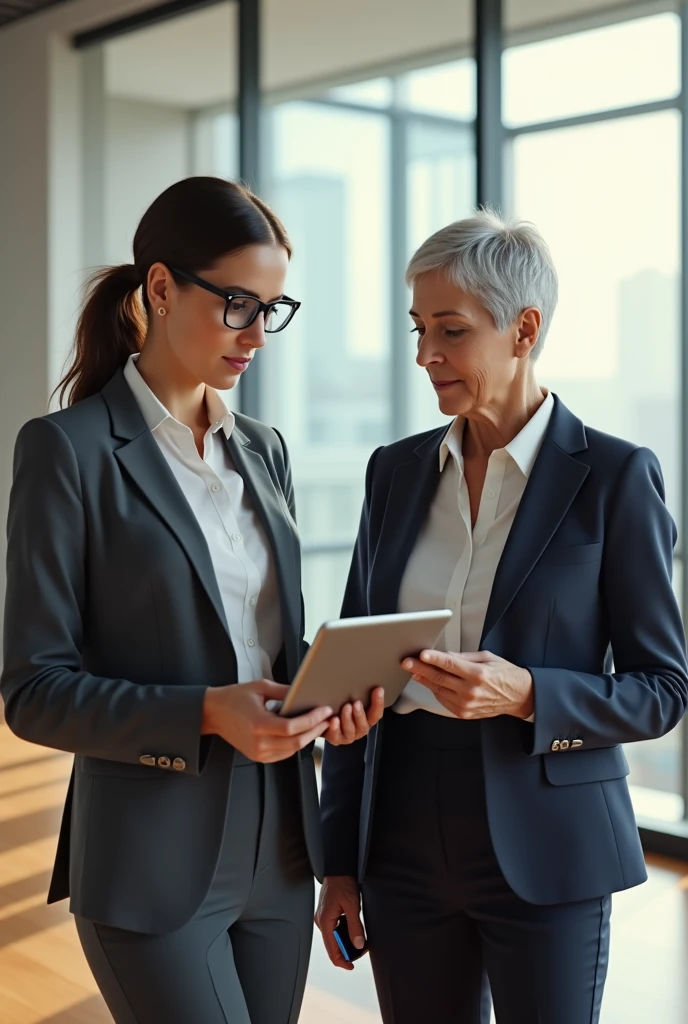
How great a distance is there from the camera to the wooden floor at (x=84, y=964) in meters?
2.97

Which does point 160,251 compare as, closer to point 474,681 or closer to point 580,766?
point 474,681

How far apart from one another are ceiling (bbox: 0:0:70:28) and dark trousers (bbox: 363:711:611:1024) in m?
5.42

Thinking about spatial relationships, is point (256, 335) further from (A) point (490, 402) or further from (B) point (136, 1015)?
(B) point (136, 1015)

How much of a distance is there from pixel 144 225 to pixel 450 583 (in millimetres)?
672

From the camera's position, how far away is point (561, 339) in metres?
4.45

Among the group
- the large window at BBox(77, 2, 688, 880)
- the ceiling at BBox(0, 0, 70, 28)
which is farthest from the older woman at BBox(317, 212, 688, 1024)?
the ceiling at BBox(0, 0, 70, 28)

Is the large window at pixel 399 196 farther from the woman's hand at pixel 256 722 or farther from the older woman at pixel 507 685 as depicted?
the woman's hand at pixel 256 722

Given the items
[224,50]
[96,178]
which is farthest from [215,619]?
[96,178]

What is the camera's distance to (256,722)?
1.45m

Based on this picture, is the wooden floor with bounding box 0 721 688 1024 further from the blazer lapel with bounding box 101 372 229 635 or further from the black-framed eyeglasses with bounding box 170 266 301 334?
the black-framed eyeglasses with bounding box 170 266 301 334

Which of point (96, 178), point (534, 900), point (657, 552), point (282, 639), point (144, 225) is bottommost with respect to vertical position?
point (534, 900)

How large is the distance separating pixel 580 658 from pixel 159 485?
24.9 inches

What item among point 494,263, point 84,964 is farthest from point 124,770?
point 84,964

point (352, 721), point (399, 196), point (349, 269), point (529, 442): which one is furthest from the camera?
point (349, 269)
